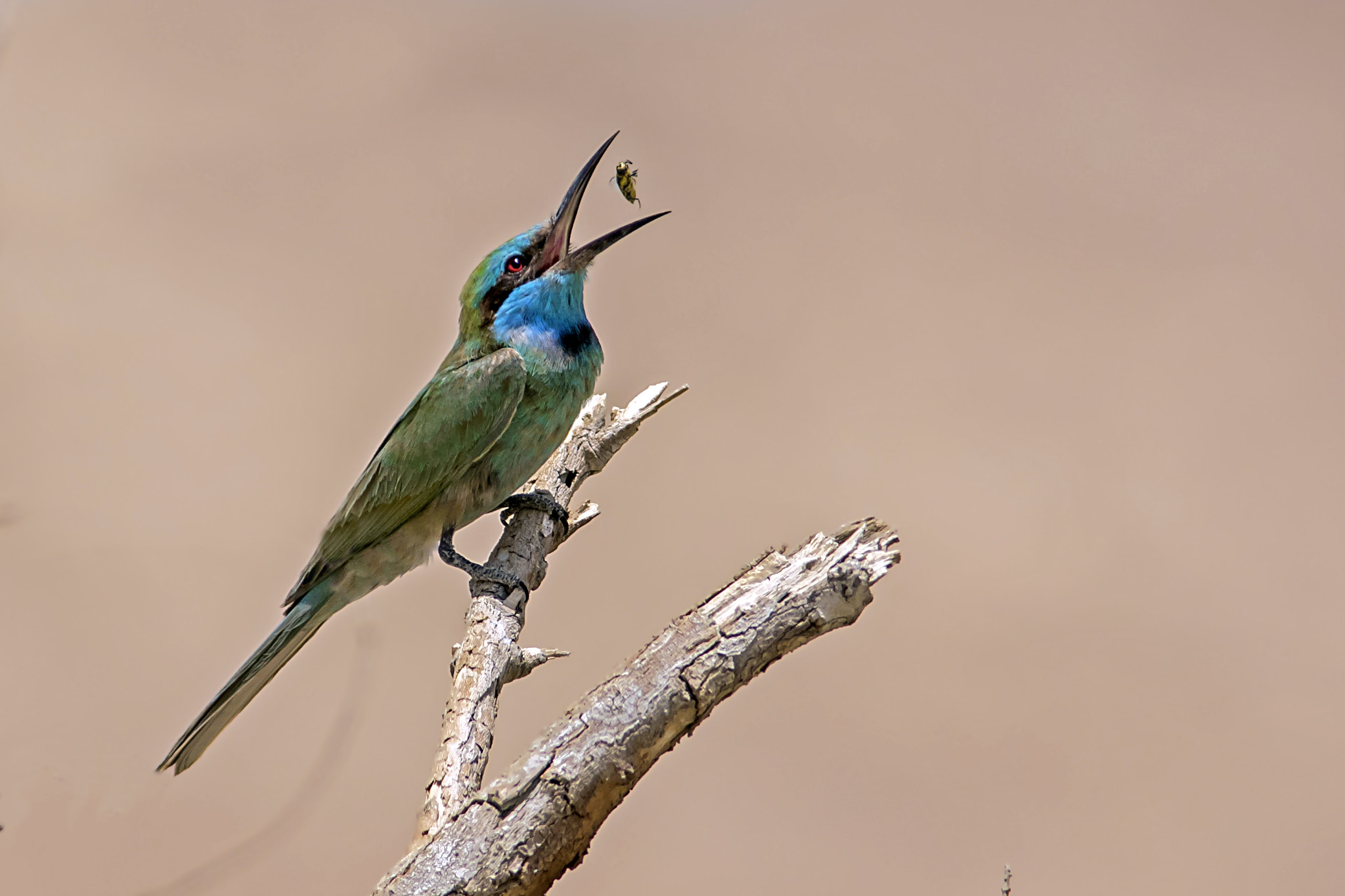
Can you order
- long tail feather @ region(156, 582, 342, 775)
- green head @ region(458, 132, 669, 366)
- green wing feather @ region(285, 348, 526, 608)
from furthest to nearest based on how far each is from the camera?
green head @ region(458, 132, 669, 366), green wing feather @ region(285, 348, 526, 608), long tail feather @ region(156, 582, 342, 775)

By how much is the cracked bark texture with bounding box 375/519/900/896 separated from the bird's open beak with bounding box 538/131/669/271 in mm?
1408

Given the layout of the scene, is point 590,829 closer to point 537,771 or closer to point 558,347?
point 537,771

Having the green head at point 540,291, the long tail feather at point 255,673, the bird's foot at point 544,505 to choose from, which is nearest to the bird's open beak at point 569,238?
the green head at point 540,291

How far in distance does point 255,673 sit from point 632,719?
4.17 ft

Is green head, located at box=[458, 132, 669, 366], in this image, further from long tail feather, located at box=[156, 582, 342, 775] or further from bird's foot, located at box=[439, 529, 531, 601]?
long tail feather, located at box=[156, 582, 342, 775]

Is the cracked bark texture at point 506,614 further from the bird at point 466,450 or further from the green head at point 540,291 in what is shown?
the green head at point 540,291

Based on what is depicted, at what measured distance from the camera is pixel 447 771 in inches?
61.9

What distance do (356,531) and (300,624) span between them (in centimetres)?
24

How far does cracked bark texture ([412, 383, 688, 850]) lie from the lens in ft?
5.16

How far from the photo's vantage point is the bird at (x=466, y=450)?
2.38m

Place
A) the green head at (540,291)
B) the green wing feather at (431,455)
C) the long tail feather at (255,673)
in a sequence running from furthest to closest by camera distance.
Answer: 1. the green head at (540,291)
2. the green wing feather at (431,455)
3. the long tail feather at (255,673)

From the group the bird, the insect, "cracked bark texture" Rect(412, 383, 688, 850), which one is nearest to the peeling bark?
"cracked bark texture" Rect(412, 383, 688, 850)

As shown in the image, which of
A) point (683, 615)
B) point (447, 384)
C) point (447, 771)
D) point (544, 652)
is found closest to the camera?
point (683, 615)

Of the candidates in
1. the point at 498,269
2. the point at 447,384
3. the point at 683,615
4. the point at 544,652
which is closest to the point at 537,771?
the point at 683,615
